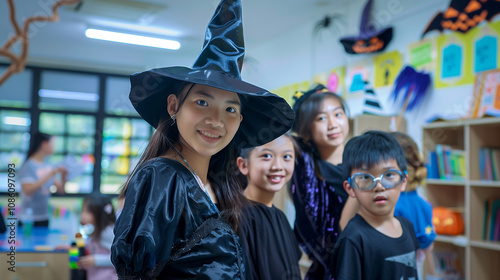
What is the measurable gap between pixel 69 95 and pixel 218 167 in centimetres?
589

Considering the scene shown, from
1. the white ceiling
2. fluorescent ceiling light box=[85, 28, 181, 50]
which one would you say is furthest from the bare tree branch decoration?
fluorescent ceiling light box=[85, 28, 181, 50]

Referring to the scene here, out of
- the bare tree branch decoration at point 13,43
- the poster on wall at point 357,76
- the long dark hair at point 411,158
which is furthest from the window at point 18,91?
the bare tree branch decoration at point 13,43

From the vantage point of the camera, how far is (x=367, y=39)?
3758mm

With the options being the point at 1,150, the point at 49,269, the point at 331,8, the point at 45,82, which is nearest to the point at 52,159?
the point at 1,150

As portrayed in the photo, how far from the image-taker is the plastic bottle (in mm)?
3193

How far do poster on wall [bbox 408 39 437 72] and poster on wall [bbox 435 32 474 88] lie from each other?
5 cm

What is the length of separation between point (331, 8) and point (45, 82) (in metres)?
4.27

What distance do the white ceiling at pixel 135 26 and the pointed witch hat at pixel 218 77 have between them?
193 centimetres

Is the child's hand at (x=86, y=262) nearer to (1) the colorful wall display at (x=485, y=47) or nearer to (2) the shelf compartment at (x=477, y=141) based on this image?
(2) the shelf compartment at (x=477, y=141)

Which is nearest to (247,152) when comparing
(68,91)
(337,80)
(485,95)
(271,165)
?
(271,165)

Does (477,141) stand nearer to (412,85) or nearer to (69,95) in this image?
(412,85)

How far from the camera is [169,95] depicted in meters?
0.96

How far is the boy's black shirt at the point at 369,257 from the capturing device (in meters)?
1.12

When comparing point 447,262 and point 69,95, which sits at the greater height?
point 69,95
